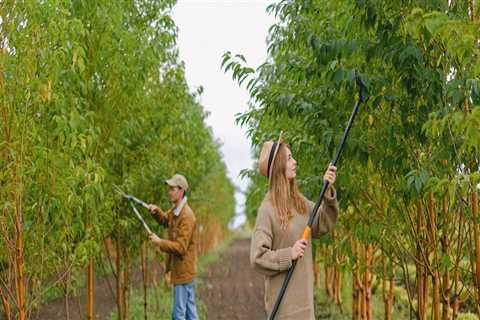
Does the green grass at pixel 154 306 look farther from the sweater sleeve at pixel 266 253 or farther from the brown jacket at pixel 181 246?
the sweater sleeve at pixel 266 253

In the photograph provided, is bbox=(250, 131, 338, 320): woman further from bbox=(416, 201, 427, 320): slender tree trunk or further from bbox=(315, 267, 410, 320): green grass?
bbox=(315, 267, 410, 320): green grass

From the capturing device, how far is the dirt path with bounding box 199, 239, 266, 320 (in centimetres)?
1484

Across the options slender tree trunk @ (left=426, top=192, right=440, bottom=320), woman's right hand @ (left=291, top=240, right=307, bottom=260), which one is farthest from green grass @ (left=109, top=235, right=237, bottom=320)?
woman's right hand @ (left=291, top=240, right=307, bottom=260)

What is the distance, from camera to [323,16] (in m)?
5.97

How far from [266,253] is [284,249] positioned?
0.12 meters

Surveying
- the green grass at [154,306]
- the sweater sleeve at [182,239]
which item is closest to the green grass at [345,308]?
the green grass at [154,306]

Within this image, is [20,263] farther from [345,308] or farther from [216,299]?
[216,299]

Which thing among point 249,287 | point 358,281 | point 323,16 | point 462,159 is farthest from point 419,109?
point 249,287

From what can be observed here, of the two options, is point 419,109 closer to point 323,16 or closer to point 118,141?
point 323,16

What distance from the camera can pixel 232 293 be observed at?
1884cm

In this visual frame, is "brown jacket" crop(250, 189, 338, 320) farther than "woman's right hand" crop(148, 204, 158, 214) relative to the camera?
No

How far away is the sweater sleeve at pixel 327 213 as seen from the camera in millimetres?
4672

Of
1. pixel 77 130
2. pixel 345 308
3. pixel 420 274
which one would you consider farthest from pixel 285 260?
pixel 345 308

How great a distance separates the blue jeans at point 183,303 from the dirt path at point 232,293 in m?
4.97
